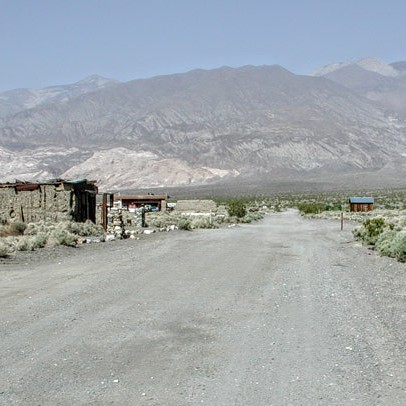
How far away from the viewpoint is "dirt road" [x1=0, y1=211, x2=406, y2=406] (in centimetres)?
685

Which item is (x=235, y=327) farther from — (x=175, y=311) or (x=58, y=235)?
(x=58, y=235)

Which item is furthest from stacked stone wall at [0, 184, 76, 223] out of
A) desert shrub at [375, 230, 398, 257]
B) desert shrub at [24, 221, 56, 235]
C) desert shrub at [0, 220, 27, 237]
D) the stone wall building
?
desert shrub at [375, 230, 398, 257]

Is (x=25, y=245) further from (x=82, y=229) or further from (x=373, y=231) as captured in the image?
(x=373, y=231)

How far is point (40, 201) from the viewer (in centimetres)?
3466

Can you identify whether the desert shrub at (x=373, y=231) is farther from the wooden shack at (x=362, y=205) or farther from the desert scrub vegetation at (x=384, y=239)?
the wooden shack at (x=362, y=205)

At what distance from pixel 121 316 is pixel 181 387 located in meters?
3.90

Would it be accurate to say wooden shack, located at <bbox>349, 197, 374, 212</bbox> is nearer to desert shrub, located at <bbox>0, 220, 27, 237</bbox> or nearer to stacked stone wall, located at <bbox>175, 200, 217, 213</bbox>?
stacked stone wall, located at <bbox>175, 200, 217, 213</bbox>

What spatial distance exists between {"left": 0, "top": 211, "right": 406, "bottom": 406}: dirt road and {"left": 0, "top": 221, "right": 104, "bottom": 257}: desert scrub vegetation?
5.87m

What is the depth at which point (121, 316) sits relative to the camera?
1066cm

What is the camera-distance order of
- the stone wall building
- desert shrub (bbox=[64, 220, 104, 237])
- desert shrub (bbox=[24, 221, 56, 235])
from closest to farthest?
desert shrub (bbox=[24, 221, 56, 235]) → desert shrub (bbox=[64, 220, 104, 237]) → the stone wall building

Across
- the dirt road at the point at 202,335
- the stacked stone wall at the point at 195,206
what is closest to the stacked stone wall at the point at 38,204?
the dirt road at the point at 202,335

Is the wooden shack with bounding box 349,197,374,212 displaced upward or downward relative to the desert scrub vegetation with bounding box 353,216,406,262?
downward

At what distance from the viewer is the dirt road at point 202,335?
22.5 feet

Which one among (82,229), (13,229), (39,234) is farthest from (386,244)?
(13,229)
